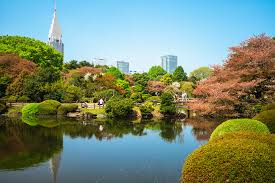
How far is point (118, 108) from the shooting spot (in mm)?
26109

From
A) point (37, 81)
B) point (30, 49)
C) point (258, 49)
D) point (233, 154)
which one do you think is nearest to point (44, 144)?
point (233, 154)

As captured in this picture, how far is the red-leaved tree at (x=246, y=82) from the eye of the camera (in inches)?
817

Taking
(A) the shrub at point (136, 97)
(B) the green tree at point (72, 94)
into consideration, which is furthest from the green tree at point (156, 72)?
(B) the green tree at point (72, 94)

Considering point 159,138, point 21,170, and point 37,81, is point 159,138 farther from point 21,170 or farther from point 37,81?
point 37,81

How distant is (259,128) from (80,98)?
2675cm

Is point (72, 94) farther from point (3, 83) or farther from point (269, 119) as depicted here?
point (269, 119)

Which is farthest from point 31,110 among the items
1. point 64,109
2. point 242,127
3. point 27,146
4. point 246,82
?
point 242,127

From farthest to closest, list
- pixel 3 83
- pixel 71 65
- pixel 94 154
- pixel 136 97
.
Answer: pixel 71 65
pixel 136 97
pixel 3 83
pixel 94 154

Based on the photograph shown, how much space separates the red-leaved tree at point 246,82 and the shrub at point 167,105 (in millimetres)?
4708

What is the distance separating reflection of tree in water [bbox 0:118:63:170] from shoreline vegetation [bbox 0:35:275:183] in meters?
3.91

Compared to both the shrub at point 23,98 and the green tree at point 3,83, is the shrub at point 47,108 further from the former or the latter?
the green tree at point 3,83

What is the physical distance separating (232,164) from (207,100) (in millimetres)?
18277

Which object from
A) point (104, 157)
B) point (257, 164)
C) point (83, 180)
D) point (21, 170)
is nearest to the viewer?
point (257, 164)

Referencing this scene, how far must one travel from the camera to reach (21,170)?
31.7ft
